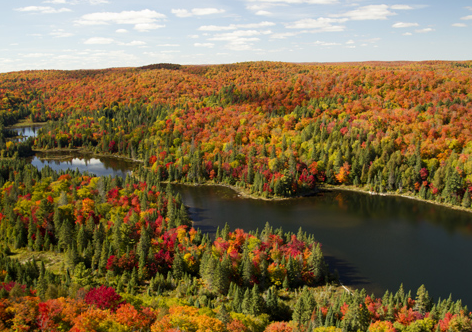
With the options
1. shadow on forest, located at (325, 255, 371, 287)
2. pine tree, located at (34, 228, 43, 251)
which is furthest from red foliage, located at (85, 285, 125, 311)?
shadow on forest, located at (325, 255, 371, 287)

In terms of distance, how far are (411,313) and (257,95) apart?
438ft

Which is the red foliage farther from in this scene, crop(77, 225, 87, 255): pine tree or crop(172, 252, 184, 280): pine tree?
crop(77, 225, 87, 255): pine tree

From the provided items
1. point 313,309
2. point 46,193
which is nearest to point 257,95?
point 46,193

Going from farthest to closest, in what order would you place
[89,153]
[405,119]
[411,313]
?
1. [89,153]
2. [405,119]
3. [411,313]

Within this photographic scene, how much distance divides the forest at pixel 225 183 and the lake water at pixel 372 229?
4.51 meters

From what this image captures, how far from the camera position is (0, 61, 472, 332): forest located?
41.3 m

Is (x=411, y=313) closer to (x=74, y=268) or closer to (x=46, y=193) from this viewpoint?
(x=74, y=268)

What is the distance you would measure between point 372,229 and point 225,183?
159 feet

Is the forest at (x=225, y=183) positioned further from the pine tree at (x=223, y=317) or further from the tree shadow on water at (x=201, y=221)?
the tree shadow on water at (x=201, y=221)

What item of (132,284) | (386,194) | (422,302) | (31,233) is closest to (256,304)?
(132,284)

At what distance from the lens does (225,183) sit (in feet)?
367

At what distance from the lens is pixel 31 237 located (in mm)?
67625

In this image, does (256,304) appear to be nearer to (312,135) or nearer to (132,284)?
(132,284)

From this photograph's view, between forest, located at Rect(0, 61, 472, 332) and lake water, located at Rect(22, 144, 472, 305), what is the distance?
14.8 ft
